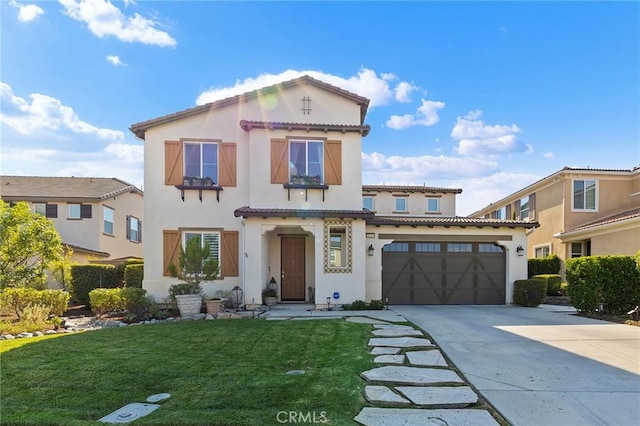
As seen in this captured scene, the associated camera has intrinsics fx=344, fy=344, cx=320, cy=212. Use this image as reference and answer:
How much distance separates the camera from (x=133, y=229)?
23.5m

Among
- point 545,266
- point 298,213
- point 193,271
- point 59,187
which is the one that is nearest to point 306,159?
point 298,213

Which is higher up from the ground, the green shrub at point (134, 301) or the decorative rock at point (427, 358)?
the decorative rock at point (427, 358)

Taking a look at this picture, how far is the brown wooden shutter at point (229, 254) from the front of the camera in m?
12.1

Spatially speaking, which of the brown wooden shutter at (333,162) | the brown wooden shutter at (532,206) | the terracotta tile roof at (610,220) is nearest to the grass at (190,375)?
the brown wooden shutter at (333,162)

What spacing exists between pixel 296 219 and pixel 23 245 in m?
8.13

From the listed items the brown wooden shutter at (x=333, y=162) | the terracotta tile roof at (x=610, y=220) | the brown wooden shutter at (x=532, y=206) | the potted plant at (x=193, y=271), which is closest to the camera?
the potted plant at (x=193, y=271)

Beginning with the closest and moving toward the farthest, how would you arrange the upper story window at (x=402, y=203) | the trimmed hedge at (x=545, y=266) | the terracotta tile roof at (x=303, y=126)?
the terracotta tile roof at (x=303, y=126) → the trimmed hedge at (x=545, y=266) → the upper story window at (x=402, y=203)

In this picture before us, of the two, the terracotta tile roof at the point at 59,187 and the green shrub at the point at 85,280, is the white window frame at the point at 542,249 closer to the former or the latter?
the green shrub at the point at 85,280

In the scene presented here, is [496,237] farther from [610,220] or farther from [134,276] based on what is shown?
[134,276]

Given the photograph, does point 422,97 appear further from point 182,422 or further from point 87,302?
point 87,302

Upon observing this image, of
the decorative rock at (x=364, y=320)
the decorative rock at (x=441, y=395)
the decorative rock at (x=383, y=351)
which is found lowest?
the decorative rock at (x=364, y=320)

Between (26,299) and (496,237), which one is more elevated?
(496,237)

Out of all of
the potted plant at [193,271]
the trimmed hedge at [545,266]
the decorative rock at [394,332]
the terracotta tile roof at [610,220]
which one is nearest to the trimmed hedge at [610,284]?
the terracotta tile roof at [610,220]

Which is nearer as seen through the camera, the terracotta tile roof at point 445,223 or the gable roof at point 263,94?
the gable roof at point 263,94
